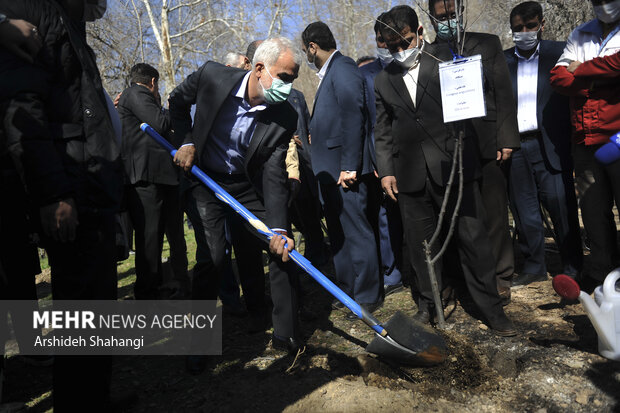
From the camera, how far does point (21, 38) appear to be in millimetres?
2041

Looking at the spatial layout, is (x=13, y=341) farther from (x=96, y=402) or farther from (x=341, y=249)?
(x=341, y=249)

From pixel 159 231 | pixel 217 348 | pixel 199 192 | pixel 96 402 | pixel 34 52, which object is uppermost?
pixel 34 52

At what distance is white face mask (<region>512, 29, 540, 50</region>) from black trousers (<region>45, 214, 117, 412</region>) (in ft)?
11.7

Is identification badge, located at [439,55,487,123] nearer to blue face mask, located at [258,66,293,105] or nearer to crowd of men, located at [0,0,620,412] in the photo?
crowd of men, located at [0,0,620,412]

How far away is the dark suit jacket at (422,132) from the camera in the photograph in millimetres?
3438

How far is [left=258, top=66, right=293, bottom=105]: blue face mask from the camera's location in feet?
10.7

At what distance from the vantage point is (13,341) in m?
4.12

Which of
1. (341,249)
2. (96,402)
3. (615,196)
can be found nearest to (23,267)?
(96,402)

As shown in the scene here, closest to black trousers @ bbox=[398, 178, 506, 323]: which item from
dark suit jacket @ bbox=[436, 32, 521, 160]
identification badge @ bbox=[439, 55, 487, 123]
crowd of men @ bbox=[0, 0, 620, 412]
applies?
crowd of men @ bbox=[0, 0, 620, 412]

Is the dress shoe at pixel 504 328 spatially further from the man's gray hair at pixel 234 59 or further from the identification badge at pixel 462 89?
the man's gray hair at pixel 234 59

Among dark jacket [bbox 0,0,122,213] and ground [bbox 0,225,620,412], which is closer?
dark jacket [bbox 0,0,122,213]

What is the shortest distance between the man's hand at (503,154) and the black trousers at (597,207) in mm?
474

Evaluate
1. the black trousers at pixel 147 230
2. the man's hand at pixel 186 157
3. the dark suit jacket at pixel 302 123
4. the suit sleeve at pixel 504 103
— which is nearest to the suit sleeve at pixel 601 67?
the suit sleeve at pixel 504 103

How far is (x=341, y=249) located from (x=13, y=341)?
2.88m
